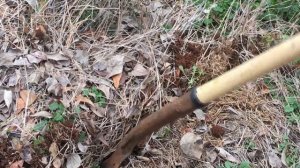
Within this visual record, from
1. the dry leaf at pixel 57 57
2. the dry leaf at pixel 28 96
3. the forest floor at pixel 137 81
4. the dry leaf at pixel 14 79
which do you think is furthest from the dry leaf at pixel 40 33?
the dry leaf at pixel 28 96

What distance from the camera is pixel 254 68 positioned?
1.98 meters

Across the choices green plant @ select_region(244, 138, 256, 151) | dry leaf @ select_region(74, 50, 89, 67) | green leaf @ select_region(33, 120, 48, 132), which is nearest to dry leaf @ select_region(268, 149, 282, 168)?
green plant @ select_region(244, 138, 256, 151)

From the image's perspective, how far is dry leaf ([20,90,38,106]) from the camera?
9.42ft

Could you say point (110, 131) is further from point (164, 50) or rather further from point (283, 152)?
point (283, 152)

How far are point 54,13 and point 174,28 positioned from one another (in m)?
0.83

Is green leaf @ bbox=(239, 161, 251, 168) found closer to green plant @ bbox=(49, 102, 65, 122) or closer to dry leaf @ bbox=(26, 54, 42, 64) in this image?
green plant @ bbox=(49, 102, 65, 122)

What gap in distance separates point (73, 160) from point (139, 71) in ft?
2.35

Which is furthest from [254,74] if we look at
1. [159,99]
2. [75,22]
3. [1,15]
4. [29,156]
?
[1,15]

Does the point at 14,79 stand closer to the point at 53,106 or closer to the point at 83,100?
the point at 53,106

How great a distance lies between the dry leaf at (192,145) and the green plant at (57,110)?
76cm

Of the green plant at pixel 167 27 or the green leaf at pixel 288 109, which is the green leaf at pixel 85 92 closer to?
the green plant at pixel 167 27

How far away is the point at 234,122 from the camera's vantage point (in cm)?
324

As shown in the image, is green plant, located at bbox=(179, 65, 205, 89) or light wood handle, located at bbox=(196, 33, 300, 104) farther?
green plant, located at bbox=(179, 65, 205, 89)

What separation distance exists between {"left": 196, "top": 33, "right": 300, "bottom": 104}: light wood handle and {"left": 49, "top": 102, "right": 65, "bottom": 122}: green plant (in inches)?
37.9
